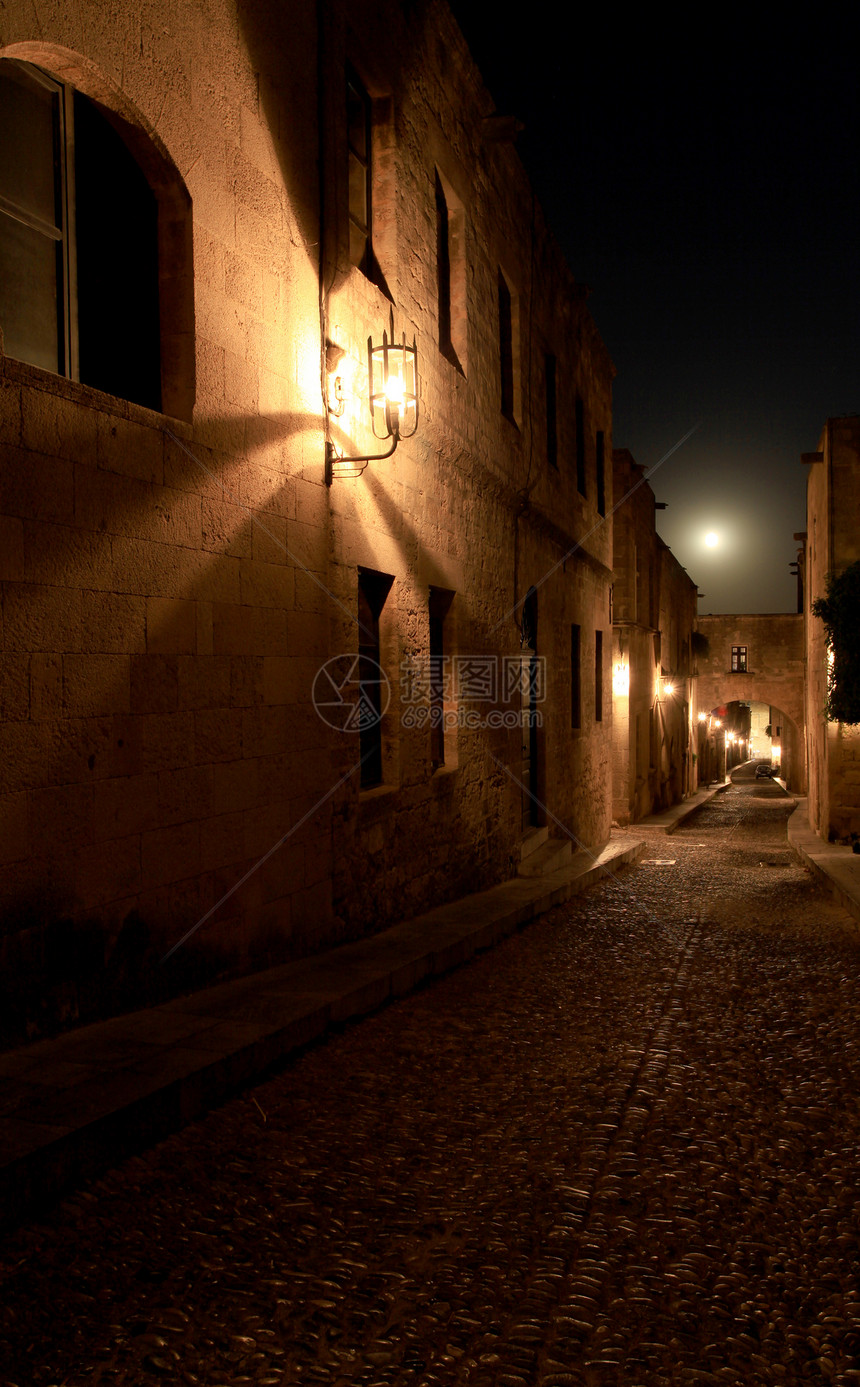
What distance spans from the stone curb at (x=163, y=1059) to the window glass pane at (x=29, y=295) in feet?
9.42

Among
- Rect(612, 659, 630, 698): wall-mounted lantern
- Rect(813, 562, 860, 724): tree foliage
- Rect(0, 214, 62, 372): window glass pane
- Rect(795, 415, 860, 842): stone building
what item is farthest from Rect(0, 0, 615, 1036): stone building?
Rect(612, 659, 630, 698): wall-mounted lantern

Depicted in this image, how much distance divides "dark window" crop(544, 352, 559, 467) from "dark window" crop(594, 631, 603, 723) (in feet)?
12.1

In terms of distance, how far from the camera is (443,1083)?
164 inches

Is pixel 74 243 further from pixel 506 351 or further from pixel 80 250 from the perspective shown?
pixel 506 351

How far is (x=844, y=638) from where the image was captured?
13016 millimetres

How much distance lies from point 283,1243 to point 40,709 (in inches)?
82.7

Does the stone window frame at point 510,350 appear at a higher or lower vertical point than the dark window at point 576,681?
higher

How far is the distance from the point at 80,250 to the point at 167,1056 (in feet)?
11.7

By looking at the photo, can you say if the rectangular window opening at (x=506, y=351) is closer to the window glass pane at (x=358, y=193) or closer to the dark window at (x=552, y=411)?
the dark window at (x=552, y=411)

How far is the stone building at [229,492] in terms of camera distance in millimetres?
3883

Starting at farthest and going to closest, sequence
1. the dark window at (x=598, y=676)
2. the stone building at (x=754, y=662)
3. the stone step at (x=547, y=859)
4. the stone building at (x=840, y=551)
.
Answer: the stone building at (x=754, y=662)
the dark window at (x=598, y=676)
the stone building at (x=840, y=551)
the stone step at (x=547, y=859)

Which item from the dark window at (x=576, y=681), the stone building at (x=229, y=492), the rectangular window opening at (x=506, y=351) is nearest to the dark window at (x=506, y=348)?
the rectangular window opening at (x=506, y=351)

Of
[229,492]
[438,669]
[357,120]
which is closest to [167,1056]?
[229,492]

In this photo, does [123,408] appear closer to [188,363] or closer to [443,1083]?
[188,363]
